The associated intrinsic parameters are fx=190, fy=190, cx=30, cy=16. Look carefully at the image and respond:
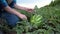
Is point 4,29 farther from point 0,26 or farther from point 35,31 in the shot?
point 35,31

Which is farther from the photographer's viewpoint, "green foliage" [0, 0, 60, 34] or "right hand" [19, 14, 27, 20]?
"right hand" [19, 14, 27, 20]

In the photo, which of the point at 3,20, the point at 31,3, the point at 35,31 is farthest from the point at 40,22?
the point at 31,3

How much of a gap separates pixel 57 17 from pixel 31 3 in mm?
959

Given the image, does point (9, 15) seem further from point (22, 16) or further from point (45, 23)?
point (45, 23)

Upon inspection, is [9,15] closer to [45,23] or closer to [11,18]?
[11,18]

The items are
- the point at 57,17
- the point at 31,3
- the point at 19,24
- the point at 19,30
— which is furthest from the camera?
the point at 31,3

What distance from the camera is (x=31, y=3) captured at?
2.78m

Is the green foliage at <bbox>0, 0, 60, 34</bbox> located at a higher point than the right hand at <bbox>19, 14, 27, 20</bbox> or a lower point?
lower

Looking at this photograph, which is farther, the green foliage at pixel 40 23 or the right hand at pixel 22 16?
the right hand at pixel 22 16

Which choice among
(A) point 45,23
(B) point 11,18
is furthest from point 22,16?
(A) point 45,23

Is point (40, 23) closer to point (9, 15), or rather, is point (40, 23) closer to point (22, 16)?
point (22, 16)

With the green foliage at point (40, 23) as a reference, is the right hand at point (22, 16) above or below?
above

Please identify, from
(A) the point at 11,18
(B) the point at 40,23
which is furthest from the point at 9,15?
A: (B) the point at 40,23

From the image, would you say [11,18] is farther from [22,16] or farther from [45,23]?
[45,23]
